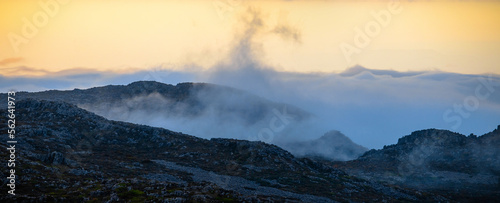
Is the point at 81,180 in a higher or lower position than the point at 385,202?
higher

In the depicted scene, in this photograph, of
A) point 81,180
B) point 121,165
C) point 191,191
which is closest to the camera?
point 191,191

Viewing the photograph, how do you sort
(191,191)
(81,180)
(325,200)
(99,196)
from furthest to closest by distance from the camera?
1. (325,200)
2. (81,180)
3. (191,191)
4. (99,196)

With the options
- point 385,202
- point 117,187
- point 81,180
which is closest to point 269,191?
point 385,202

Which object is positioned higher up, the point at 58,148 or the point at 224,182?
the point at 58,148

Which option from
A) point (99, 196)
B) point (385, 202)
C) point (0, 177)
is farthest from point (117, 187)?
point (385, 202)

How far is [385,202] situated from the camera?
17112 centimetres

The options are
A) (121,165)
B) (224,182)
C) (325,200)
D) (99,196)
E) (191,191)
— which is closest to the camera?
(99,196)

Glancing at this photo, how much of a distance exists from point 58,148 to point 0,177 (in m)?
68.9

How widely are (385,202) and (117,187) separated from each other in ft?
339

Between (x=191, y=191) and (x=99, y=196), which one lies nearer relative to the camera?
(x=99, y=196)

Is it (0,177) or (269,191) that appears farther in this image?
(269,191)

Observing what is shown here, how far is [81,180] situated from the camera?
15138 centimetres

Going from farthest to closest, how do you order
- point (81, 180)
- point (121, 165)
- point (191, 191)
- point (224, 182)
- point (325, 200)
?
point (121, 165)
point (224, 182)
point (325, 200)
point (81, 180)
point (191, 191)

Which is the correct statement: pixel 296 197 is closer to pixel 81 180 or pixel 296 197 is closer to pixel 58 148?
pixel 81 180
